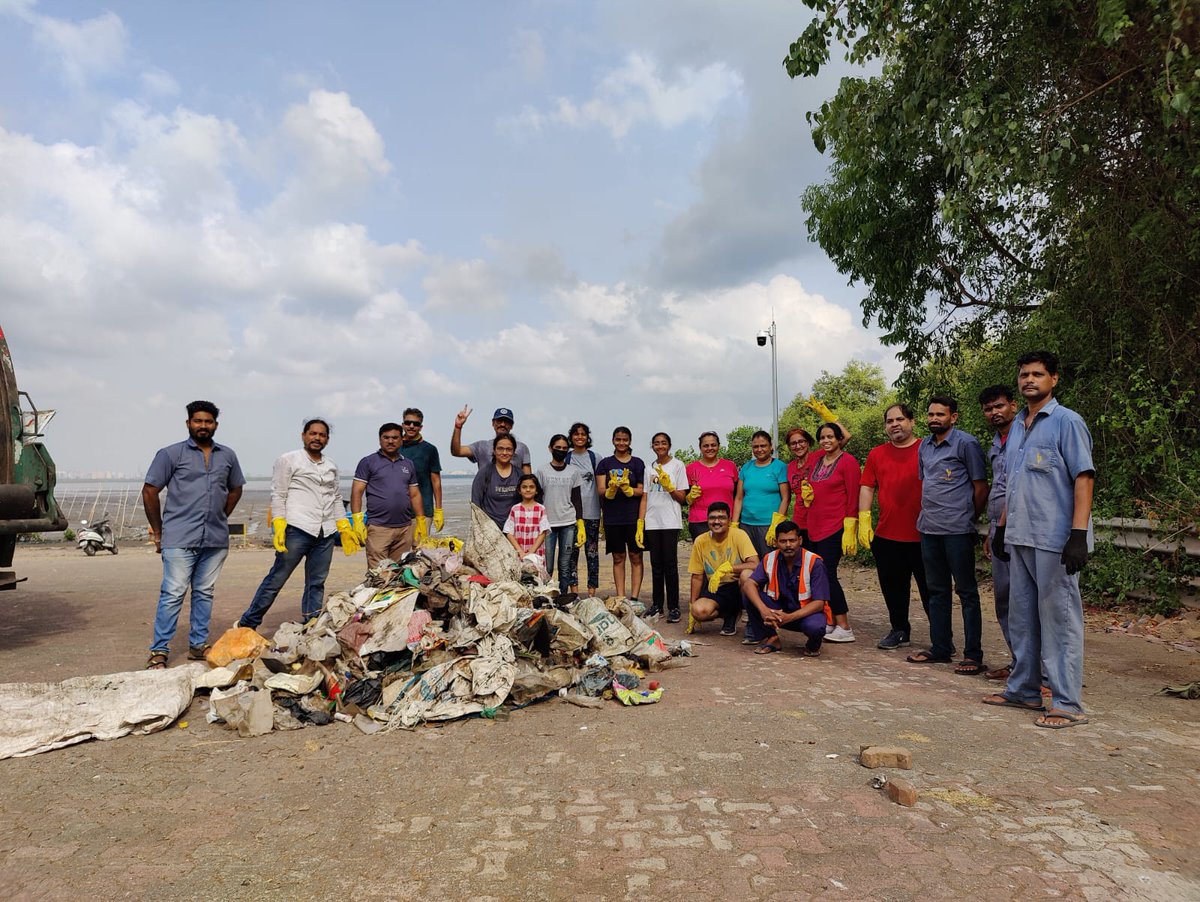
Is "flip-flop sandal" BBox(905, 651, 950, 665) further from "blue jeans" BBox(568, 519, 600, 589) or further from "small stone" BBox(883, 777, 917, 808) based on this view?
"blue jeans" BBox(568, 519, 600, 589)

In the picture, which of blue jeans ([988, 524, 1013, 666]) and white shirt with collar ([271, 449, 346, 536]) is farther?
white shirt with collar ([271, 449, 346, 536])

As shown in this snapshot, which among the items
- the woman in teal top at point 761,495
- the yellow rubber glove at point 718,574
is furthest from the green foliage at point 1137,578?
the yellow rubber glove at point 718,574

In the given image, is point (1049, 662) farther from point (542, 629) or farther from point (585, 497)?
point (585, 497)

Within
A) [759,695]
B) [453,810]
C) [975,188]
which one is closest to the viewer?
[453,810]

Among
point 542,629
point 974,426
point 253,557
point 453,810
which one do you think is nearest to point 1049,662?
point 542,629

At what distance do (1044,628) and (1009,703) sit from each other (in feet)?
1.90

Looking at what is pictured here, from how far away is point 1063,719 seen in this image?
4289mm

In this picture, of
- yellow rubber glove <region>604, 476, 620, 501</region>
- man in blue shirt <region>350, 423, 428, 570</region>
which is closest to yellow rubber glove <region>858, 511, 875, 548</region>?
yellow rubber glove <region>604, 476, 620, 501</region>

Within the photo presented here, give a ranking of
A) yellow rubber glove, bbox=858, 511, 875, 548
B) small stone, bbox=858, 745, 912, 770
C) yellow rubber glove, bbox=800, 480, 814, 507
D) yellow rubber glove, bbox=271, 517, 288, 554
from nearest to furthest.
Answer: small stone, bbox=858, 745, 912, 770
yellow rubber glove, bbox=858, 511, 875, 548
yellow rubber glove, bbox=271, 517, 288, 554
yellow rubber glove, bbox=800, 480, 814, 507

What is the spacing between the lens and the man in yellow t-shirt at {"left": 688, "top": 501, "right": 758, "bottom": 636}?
22.5ft

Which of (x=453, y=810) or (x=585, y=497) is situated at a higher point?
(x=585, y=497)

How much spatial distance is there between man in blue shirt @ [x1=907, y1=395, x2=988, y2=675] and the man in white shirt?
16.2 ft

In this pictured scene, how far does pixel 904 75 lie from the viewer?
308 inches

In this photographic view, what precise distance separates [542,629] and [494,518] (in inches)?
92.3
